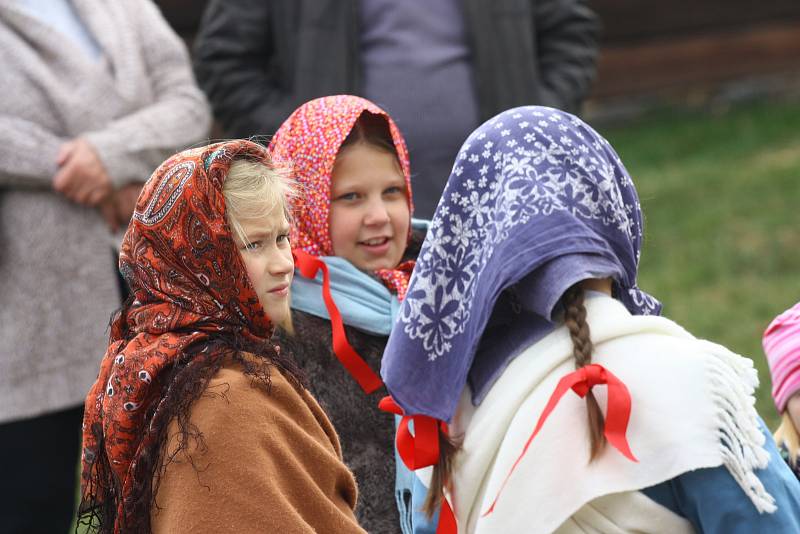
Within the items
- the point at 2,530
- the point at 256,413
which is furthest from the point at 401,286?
the point at 2,530

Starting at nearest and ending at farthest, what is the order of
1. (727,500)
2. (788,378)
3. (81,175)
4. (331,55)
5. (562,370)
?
(727,500) < (562,370) < (788,378) < (81,175) < (331,55)

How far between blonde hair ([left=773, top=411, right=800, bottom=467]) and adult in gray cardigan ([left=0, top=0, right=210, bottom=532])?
208 cm

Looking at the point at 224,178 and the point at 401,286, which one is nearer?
the point at 224,178

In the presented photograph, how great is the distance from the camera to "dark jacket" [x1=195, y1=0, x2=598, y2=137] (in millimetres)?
4191

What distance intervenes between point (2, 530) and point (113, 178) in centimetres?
113

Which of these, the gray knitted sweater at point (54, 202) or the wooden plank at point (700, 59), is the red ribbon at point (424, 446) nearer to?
the gray knitted sweater at point (54, 202)

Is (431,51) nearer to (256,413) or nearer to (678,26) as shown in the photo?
(256,413)

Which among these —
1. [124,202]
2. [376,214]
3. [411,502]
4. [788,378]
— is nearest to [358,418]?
[411,502]

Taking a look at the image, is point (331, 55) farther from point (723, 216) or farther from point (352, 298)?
point (723, 216)

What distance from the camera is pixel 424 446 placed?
245cm

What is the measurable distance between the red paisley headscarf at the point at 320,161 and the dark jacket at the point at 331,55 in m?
0.78

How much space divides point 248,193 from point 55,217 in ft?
5.61

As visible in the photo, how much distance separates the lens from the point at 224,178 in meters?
2.38

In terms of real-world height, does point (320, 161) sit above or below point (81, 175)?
above
